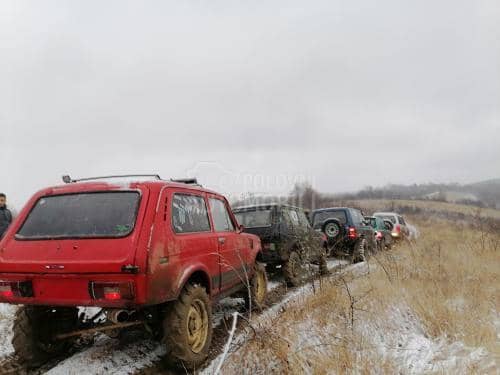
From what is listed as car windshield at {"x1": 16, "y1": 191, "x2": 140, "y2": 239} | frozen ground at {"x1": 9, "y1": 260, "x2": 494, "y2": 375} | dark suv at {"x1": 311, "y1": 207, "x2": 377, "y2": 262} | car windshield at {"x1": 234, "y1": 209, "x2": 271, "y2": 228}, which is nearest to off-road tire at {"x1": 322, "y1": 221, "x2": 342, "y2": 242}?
dark suv at {"x1": 311, "y1": 207, "x2": 377, "y2": 262}

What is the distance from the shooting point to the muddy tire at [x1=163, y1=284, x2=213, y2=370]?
3.42 m

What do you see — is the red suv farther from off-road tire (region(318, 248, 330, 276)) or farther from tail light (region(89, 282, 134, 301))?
off-road tire (region(318, 248, 330, 276))

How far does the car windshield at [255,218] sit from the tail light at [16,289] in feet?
15.6

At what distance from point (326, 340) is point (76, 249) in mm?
2465

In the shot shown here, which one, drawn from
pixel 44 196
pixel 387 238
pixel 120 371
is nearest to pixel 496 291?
pixel 120 371

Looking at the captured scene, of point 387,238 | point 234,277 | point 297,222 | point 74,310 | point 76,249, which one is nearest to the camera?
point 76,249

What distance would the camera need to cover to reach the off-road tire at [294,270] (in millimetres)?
7305

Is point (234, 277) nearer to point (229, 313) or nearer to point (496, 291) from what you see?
point (229, 313)

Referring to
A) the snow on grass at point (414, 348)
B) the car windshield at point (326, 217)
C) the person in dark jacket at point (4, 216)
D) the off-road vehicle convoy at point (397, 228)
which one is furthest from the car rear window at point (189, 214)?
the off-road vehicle convoy at point (397, 228)

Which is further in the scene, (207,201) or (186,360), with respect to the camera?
(207,201)

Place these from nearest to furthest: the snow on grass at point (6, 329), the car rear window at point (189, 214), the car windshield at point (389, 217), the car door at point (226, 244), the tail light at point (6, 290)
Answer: the tail light at point (6, 290) < the car rear window at point (189, 214) < the snow on grass at point (6, 329) < the car door at point (226, 244) < the car windshield at point (389, 217)

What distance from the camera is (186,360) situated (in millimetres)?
3461

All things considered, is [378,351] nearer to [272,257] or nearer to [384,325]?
[384,325]

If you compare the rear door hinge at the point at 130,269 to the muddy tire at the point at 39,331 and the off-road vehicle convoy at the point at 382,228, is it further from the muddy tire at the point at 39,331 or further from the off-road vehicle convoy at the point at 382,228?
the off-road vehicle convoy at the point at 382,228
